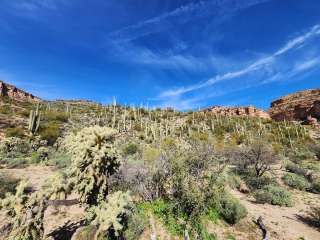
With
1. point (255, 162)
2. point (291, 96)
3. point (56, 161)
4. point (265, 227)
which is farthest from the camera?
point (291, 96)

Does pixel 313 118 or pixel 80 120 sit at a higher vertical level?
pixel 313 118

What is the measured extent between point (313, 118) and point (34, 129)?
52493mm

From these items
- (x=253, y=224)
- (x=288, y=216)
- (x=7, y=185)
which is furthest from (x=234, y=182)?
(x=7, y=185)

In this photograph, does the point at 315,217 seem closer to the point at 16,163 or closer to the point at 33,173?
the point at 33,173

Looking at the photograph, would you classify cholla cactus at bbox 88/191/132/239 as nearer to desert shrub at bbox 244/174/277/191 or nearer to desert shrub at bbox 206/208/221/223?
desert shrub at bbox 206/208/221/223

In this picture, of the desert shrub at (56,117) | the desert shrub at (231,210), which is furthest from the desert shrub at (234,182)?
the desert shrub at (56,117)

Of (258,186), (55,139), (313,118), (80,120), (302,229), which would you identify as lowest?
(302,229)

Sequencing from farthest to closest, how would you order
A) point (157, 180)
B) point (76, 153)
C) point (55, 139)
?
1. point (55, 139)
2. point (157, 180)
3. point (76, 153)

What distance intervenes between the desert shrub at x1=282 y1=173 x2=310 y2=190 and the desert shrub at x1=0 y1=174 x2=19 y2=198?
1476 cm

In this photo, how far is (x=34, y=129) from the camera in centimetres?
3122

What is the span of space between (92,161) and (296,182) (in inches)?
520

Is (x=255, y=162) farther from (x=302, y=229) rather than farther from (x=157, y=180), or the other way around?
(x=157, y=180)

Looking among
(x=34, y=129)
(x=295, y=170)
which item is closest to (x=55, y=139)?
(x=34, y=129)

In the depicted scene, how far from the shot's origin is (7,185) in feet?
40.6
